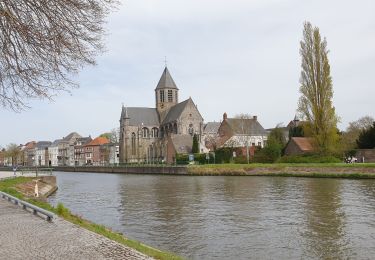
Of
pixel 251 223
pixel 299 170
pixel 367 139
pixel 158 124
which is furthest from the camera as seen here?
pixel 158 124

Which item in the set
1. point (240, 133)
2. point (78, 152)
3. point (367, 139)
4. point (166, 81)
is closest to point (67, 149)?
point (78, 152)

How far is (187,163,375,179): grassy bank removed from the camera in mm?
41969

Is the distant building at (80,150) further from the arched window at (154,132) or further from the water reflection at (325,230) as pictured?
the water reflection at (325,230)

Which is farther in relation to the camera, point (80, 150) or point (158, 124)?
point (80, 150)

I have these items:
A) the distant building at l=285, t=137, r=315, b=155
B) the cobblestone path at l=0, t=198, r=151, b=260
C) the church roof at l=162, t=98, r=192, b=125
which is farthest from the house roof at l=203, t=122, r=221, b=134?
the cobblestone path at l=0, t=198, r=151, b=260

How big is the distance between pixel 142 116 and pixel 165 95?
30.6ft

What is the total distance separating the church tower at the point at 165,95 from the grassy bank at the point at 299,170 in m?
61.3

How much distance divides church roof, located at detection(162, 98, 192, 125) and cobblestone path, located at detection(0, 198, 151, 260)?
98353 mm

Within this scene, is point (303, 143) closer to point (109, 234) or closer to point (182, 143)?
point (182, 143)

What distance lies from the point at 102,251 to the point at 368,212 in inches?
565

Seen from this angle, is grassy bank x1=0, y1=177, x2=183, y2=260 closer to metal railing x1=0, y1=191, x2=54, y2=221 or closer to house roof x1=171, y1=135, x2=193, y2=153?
metal railing x1=0, y1=191, x2=54, y2=221

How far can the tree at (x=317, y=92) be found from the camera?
52.2 metres

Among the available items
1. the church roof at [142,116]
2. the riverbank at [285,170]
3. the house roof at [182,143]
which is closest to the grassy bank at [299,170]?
the riverbank at [285,170]

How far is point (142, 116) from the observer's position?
403 ft
